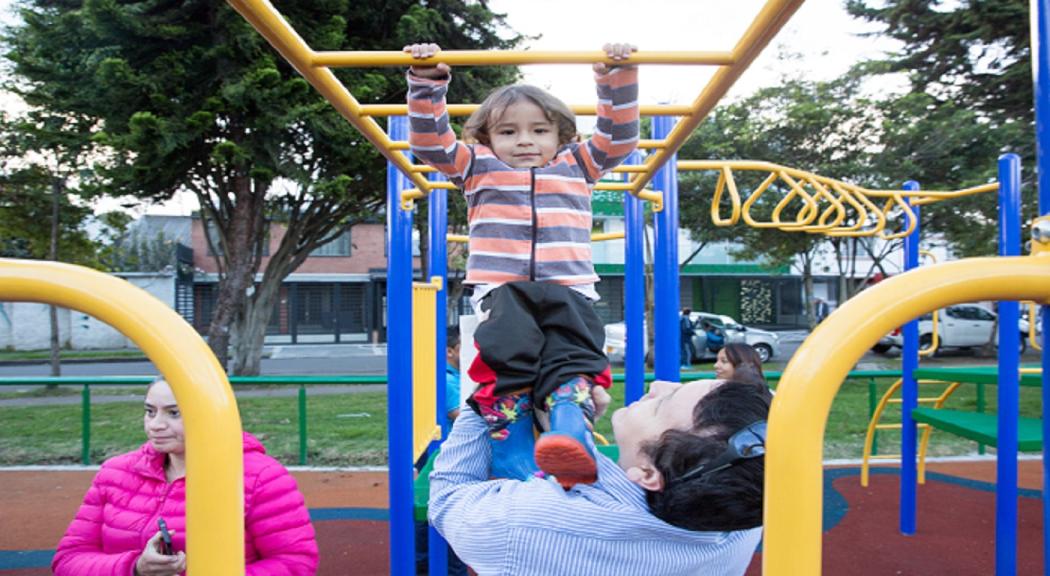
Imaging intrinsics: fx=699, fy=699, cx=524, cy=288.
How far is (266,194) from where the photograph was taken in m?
11.0

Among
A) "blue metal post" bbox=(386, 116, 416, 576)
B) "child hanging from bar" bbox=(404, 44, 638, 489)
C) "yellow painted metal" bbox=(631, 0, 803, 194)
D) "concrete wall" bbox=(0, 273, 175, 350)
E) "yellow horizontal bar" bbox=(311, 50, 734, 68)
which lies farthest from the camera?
"concrete wall" bbox=(0, 273, 175, 350)

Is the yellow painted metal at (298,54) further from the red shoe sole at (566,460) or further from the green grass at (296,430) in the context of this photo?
the green grass at (296,430)

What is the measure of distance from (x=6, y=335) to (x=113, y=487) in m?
24.8

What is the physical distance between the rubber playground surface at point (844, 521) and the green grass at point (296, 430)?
0.55 m

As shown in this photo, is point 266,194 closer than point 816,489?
No

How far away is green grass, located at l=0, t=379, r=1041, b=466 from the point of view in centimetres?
665

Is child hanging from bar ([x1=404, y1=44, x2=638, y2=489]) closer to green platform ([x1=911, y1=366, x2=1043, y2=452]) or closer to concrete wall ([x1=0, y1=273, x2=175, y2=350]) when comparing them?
green platform ([x1=911, y1=366, x2=1043, y2=452])

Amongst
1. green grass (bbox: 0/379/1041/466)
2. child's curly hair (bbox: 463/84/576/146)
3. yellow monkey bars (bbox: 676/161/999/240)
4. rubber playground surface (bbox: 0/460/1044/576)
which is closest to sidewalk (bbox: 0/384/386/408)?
green grass (bbox: 0/379/1041/466)

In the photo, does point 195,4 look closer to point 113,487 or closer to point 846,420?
point 113,487

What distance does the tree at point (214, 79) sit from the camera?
8.33 metres

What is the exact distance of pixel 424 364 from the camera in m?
3.22

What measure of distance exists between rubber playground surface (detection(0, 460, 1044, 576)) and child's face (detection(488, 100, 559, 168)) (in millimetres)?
3075

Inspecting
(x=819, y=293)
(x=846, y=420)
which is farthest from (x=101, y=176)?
(x=819, y=293)

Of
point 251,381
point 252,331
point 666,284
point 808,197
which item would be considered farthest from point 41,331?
point 666,284
